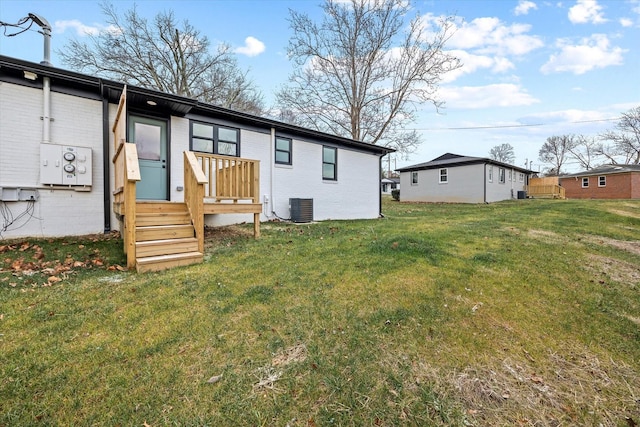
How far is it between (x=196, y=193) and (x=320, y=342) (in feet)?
11.6

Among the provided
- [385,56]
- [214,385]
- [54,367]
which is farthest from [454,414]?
[385,56]

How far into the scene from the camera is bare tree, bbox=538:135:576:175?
46.4 meters

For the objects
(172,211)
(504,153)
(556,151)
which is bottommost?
(172,211)

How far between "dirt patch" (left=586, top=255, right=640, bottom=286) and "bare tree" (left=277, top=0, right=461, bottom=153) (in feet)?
50.5

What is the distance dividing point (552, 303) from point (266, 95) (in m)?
20.8

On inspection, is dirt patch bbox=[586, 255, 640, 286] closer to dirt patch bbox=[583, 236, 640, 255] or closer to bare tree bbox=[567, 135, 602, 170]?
dirt patch bbox=[583, 236, 640, 255]

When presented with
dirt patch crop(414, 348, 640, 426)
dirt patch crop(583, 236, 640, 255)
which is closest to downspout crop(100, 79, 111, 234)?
dirt patch crop(414, 348, 640, 426)

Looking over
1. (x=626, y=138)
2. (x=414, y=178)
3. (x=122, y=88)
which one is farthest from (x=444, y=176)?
(x=626, y=138)

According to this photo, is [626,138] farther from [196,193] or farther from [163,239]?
[163,239]

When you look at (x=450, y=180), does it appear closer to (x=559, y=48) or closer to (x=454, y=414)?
(x=559, y=48)

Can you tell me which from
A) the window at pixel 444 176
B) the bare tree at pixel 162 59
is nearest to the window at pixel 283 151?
the bare tree at pixel 162 59

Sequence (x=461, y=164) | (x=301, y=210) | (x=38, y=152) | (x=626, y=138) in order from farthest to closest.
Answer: (x=626, y=138) → (x=461, y=164) → (x=301, y=210) → (x=38, y=152)

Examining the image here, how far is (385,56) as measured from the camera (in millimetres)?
18438

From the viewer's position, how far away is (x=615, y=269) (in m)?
4.62
